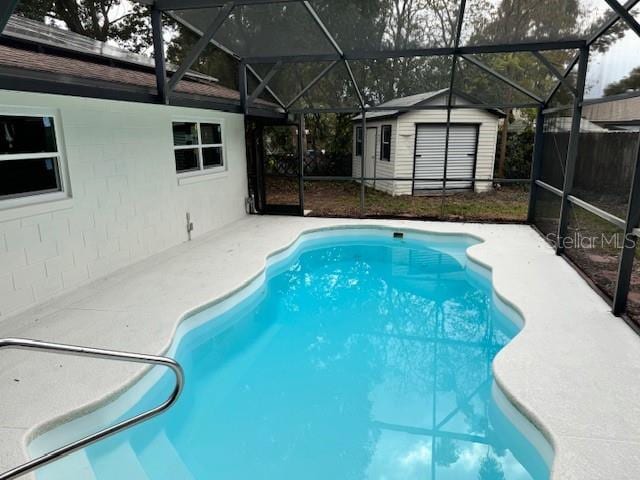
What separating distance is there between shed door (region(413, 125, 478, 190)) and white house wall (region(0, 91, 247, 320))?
6.20 metres

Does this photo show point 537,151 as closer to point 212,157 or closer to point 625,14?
point 625,14

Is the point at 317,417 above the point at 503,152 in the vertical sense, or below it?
below

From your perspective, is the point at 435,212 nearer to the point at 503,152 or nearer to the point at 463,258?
the point at 463,258

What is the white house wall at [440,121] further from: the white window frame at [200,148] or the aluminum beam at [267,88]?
the white window frame at [200,148]

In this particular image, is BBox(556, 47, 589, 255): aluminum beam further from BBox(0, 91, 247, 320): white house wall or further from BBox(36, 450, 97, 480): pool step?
BBox(36, 450, 97, 480): pool step

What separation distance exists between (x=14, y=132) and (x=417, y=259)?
574cm

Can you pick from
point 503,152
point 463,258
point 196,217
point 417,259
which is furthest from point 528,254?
point 503,152

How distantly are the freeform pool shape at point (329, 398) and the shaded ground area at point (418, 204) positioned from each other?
3.43m

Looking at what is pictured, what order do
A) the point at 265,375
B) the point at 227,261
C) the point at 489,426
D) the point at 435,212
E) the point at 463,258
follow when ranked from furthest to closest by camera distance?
the point at 435,212 → the point at 463,258 → the point at 227,261 → the point at 265,375 → the point at 489,426

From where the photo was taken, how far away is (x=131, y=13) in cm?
734

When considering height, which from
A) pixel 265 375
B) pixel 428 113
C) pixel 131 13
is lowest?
pixel 265 375

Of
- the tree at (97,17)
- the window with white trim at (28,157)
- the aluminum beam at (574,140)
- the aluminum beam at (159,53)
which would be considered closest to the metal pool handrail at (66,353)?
the window with white trim at (28,157)

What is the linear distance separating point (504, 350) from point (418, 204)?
7.14 metres

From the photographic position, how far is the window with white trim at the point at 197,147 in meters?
6.79
